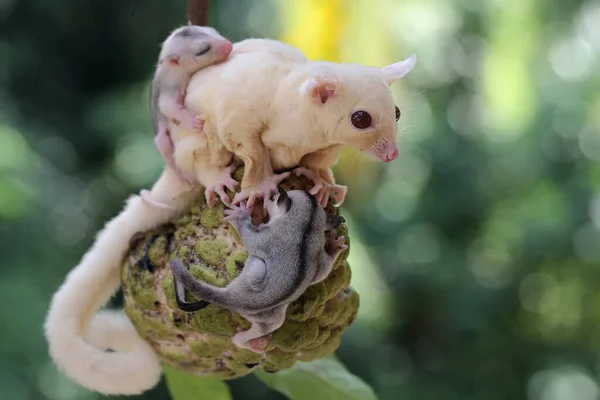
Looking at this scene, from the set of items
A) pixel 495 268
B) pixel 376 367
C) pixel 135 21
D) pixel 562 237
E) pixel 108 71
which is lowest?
pixel 376 367

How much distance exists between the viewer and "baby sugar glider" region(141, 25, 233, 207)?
1.54ft

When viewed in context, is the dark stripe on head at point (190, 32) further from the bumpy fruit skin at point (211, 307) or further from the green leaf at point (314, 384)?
the green leaf at point (314, 384)

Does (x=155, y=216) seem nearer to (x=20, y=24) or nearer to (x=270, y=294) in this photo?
(x=270, y=294)

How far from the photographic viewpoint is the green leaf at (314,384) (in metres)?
0.63

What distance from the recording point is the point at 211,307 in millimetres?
453

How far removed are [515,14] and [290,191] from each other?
1.41 meters

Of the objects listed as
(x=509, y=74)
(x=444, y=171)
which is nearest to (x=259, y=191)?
(x=444, y=171)

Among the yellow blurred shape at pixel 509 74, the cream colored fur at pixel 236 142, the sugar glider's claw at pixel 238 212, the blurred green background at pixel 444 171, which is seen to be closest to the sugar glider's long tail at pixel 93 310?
the cream colored fur at pixel 236 142

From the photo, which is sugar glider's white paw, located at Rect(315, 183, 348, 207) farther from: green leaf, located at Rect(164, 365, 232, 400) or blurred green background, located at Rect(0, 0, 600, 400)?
blurred green background, located at Rect(0, 0, 600, 400)

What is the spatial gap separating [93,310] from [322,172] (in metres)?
0.24

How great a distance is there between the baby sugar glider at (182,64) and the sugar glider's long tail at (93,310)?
0.08m

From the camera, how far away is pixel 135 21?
1.60 meters

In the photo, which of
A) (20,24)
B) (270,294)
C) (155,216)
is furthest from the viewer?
(20,24)

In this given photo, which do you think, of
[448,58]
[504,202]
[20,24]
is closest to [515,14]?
[448,58]
